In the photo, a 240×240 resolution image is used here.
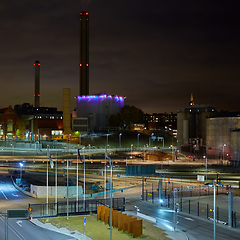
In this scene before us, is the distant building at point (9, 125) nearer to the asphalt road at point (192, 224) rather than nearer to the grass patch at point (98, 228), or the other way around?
the asphalt road at point (192, 224)

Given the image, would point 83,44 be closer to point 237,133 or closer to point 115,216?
point 237,133

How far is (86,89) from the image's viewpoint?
579ft

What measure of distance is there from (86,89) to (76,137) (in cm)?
2988

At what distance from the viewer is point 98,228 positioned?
102 feet

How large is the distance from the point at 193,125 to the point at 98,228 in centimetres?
11987

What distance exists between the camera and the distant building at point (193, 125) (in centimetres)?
14112

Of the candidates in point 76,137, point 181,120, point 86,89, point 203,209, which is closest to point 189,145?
point 181,120

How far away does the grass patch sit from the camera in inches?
1120

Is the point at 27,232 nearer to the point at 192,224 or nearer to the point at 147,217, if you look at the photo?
the point at 147,217

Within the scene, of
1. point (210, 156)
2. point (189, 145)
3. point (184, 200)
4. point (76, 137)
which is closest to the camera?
point (184, 200)

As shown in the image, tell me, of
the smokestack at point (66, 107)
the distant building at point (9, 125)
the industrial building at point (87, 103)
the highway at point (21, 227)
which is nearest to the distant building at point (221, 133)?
the smokestack at point (66, 107)

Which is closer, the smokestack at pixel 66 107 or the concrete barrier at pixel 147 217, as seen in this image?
the concrete barrier at pixel 147 217

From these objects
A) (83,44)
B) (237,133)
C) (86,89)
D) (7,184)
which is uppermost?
(83,44)

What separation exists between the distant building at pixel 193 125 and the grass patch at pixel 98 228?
109 meters
